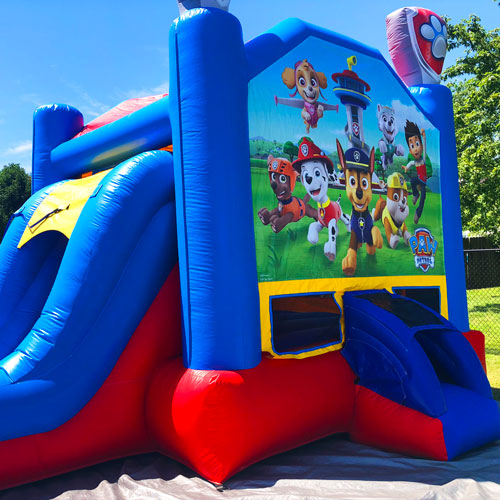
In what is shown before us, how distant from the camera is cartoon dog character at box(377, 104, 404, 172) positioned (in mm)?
3904

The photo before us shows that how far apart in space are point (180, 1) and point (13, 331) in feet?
7.65

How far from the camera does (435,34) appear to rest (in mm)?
4527

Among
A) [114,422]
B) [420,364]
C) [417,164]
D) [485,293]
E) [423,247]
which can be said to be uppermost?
[417,164]

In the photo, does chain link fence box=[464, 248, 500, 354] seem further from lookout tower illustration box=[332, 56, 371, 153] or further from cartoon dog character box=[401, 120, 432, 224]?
lookout tower illustration box=[332, 56, 371, 153]

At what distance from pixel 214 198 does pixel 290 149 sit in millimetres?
707

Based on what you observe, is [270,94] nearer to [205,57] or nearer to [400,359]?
[205,57]

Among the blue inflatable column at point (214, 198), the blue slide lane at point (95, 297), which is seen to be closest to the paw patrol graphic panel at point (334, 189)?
the blue inflatable column at point (214, 198)

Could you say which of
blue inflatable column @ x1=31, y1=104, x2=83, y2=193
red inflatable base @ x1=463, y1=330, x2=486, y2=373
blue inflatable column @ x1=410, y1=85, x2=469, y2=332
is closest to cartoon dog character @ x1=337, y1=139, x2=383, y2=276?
blue inflatable column @ x1=410, y1=85, x2=469, y2=332

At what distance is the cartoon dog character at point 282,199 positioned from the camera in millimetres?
3117

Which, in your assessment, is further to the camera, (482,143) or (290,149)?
(482,143)

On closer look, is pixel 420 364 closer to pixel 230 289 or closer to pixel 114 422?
pixel 230 289

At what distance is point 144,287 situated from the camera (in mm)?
3061

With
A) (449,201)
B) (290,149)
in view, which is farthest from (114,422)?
(449,201)

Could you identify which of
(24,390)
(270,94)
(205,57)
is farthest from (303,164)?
(24,390)
